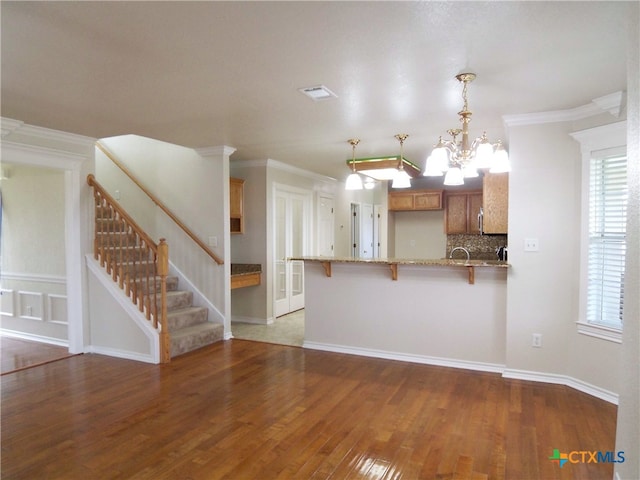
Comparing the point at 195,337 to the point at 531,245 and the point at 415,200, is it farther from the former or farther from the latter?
the point at 415,200

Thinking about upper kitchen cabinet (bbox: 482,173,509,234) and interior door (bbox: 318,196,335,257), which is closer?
upper kitchen cabinet (bbox: 482,173,509,234)

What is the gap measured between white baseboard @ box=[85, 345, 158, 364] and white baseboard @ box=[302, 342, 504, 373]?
175 cm

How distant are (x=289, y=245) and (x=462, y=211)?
307cm

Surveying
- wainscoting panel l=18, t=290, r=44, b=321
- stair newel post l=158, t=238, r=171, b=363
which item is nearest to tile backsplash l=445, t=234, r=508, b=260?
stair newel post l=158, t=238, r=171, b=363

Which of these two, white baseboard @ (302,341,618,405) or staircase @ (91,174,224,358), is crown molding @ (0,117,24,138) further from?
white baseboard @ (302,341,618,405)

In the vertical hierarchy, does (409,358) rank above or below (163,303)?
below

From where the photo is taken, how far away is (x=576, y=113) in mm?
3416

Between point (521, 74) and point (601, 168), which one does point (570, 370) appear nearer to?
point (601, 168)

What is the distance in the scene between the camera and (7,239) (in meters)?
5.19

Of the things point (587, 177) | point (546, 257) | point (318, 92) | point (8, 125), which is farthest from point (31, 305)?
point (587, 177)

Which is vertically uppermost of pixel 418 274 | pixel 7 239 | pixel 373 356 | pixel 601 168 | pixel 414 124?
pixel 414 124

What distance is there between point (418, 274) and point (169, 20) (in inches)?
127

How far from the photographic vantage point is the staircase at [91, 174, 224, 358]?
438cm

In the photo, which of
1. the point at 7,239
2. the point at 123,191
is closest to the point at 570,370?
the point at 123,191
